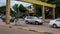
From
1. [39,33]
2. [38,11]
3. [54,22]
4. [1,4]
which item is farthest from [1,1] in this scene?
[39,33]

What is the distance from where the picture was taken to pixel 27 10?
61.5m

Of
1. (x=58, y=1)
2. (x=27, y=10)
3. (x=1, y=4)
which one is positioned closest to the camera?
(x=58, y=1)

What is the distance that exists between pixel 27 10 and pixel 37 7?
10486 mm

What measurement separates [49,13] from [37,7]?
3.62m

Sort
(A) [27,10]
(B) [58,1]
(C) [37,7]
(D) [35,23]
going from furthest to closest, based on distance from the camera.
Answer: (A) [27,10] → (C) [37,7] → (B) [58,1] → (D) [35,23]

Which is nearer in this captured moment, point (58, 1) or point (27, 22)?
point (27, 22)

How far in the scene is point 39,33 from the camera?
20.7 m

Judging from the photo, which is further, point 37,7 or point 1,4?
point 1,4

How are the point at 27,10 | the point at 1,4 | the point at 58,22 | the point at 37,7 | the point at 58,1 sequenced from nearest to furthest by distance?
the point at 58,22
the point at 58,1
the point at 37,7
the point at 27,10
the point at 1,4

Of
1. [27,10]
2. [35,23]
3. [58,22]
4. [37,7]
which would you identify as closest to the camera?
[58,22]

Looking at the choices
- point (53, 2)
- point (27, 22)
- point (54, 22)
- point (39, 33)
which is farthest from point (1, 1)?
point (39, 33)

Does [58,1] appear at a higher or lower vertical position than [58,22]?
higher

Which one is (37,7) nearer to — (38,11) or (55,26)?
(38,11)

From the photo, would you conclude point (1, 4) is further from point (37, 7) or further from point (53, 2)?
point (53, 2)
